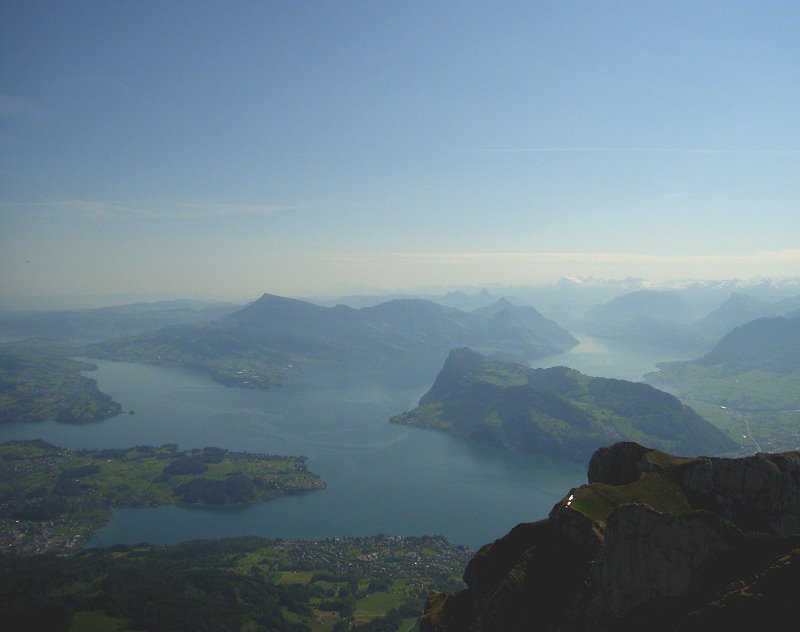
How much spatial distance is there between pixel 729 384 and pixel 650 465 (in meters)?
199

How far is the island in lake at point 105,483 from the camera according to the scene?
79625 mm

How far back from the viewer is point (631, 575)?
13430mm

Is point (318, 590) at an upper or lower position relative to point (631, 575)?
lower

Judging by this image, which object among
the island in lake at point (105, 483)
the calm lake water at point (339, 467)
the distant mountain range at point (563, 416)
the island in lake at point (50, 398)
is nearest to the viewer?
the island in lake at point (105, 483)

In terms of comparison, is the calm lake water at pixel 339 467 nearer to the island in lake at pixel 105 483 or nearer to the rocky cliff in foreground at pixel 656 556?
the island in lake at pixel 105 483

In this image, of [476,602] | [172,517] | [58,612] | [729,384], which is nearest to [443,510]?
[172,517]

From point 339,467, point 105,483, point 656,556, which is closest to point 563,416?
point 339,467

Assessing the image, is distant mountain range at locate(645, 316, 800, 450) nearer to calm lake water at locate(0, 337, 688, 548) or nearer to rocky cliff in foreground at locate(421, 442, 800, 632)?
calm lake water at locate(0, 337, 688, 548)

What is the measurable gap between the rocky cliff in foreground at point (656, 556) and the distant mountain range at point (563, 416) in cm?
10589

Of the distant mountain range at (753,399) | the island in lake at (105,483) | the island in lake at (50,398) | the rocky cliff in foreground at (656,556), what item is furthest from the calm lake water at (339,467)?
the rocky cliff in foreground at (656,556)

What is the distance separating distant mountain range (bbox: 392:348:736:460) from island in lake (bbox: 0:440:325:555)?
161 feet

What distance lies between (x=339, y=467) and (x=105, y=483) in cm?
4241

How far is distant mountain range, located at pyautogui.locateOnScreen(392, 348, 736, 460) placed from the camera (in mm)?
121113

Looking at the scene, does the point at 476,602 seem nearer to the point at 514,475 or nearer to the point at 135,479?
the point at 514,475
